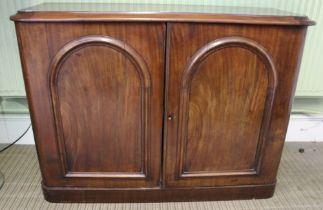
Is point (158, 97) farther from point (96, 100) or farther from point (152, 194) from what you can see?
point (152, 194)

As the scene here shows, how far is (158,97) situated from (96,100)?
218 millimetres

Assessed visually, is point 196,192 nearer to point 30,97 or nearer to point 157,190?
point 157,190

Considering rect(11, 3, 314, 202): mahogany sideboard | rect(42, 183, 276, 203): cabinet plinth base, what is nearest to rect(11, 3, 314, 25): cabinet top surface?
rect(11, 3, 314, 202): mahogany sideboard

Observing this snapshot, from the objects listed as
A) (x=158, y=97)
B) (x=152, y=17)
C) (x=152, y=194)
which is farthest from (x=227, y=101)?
(x=152, y=194)

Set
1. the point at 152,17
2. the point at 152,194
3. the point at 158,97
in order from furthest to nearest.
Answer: the point at 152,194 < the point at 158,97 < the point at 152,17

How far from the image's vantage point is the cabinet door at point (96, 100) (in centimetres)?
93

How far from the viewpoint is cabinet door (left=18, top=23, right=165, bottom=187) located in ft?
3.05

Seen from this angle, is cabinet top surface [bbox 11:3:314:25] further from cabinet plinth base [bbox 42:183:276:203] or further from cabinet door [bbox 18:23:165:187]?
cabinet plinth base [bbox 42:183:276:203]

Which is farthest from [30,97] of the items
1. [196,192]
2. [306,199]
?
[306,199]

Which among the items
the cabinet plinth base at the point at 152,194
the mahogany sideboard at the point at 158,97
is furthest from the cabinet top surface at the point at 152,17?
the cabinet plinth base at the point at 152,194

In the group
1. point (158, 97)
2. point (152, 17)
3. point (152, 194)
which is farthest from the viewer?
point (152, 194)

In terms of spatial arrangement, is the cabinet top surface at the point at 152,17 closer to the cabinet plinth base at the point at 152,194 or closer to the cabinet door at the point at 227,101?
the cabinet door at the point at 227,101

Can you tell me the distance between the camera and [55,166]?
44.9 inches

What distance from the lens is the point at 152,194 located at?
1227mm
